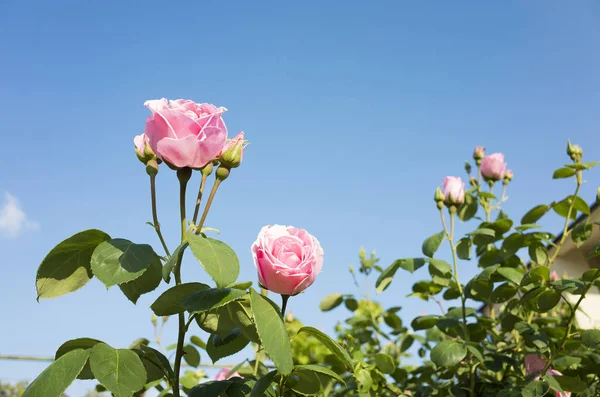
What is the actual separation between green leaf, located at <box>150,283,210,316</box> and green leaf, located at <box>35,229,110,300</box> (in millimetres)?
159

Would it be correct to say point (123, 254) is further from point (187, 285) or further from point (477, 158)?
point (477, 158)

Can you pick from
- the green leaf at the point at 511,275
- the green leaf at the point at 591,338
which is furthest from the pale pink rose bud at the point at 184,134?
the green leaf at the point at 591,338

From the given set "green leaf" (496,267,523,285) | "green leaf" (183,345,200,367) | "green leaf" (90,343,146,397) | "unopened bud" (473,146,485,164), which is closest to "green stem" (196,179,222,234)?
"green leaf" (90,343,146,397)

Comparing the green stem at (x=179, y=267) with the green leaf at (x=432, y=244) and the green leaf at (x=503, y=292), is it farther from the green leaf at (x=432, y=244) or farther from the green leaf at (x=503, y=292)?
the green leaf at (x=503, y=292)

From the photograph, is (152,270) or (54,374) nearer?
(54,374)

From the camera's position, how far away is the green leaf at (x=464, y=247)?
205 cm

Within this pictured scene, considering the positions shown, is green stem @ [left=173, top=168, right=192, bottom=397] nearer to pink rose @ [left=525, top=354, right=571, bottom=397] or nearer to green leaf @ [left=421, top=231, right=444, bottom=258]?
green leaf @ [left=421, top=231, right=444, bottom=258]

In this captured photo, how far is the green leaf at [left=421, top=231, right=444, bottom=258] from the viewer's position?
1.92m

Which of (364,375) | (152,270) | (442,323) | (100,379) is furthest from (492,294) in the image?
(100,379)

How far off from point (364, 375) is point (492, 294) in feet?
2.47

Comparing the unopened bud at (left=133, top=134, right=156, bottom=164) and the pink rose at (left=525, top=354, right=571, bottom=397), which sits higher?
the unopened bud at (left=133, top=134, right=156, bottom=164)

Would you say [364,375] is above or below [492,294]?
below

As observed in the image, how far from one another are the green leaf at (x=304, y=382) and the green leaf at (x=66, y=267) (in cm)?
43

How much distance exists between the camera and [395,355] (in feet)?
8.71
